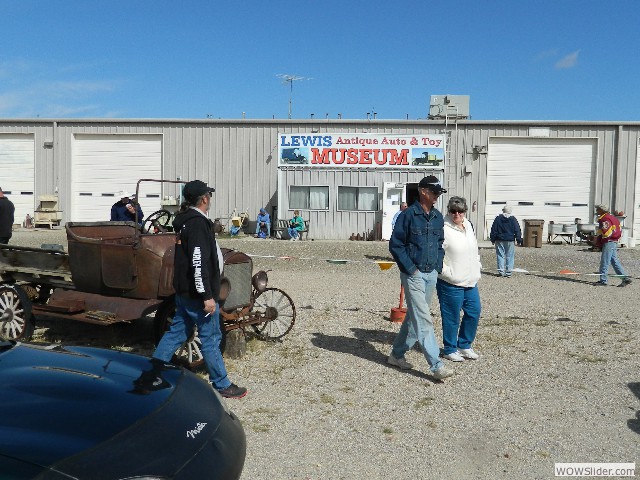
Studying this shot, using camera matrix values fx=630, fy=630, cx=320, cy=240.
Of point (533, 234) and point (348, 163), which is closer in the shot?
point (533, 234)

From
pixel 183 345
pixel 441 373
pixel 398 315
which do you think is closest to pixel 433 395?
pixel 441 373

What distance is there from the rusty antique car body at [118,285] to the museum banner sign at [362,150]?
614 inches

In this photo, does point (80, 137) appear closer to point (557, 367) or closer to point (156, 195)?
point (156, 195)

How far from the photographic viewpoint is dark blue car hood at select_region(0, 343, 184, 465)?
266 centimetres

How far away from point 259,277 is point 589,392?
3584mm

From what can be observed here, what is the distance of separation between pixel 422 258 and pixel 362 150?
1737cm

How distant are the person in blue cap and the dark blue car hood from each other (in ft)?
62.1

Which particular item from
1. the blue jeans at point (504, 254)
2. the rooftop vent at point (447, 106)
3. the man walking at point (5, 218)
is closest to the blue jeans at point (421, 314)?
the man walking at point (5, 218)

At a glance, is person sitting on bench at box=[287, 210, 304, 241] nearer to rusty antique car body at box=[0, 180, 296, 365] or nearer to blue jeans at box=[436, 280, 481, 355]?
rusty antique car body at box=[0, 180, 296, 365]

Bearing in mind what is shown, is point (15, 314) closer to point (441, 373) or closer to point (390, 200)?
point (441, 373)

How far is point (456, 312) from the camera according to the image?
6.41 meters

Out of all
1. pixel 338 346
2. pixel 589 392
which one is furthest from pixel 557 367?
pixel 338 346

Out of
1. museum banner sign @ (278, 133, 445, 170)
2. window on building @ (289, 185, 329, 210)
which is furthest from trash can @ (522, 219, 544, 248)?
window on building @ (289, 185, 329, 210)

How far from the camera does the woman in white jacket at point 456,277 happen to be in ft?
20.8
